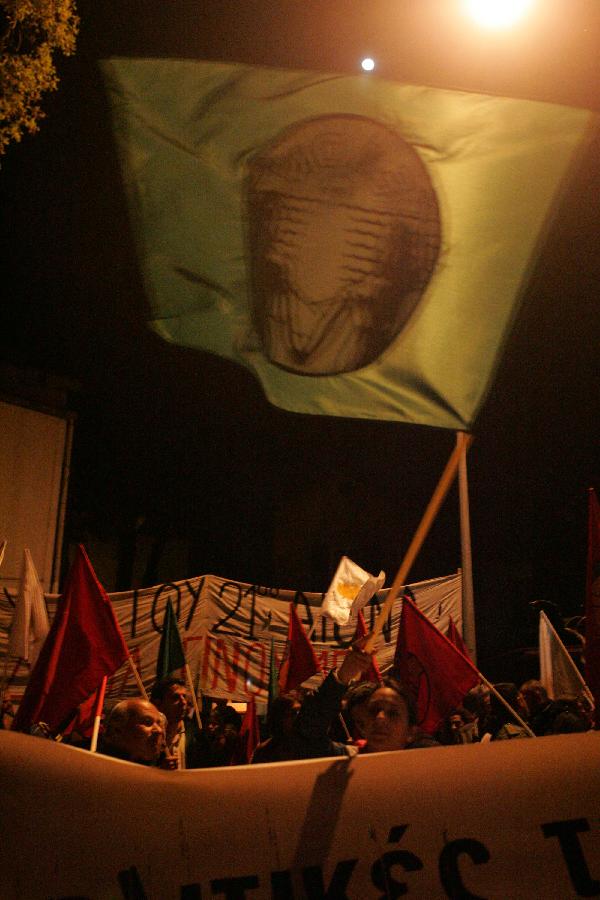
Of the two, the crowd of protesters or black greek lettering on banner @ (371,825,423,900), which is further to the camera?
the crowd of protesters

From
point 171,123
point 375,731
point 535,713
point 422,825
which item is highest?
point 171,123

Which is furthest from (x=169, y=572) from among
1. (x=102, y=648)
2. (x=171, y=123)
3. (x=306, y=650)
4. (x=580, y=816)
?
(x=580, y=816)

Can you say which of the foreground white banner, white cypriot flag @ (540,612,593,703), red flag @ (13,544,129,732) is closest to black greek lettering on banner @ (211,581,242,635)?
white cypriot flag @ (540,612,593,703)

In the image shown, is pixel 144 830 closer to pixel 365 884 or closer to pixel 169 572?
pixel 365 884

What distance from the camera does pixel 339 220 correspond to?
3871 millimetres

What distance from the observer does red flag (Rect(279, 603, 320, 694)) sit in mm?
7781

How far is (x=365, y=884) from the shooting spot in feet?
7.36

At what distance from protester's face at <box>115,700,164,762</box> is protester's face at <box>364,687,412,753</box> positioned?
33.2 inches

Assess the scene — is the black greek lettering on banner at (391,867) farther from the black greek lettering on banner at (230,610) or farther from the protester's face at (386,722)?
the black greek lettering on banner at (230,610)

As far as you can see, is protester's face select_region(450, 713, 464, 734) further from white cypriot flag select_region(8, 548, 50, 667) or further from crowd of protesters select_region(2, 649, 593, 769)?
white cypriot flag select_region(8, 548, 50, 667)

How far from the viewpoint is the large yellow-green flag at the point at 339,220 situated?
11.8ft

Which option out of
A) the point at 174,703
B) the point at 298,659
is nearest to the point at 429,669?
the point at 298,659

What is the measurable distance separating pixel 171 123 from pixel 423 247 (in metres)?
1.44

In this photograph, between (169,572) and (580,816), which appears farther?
(169,572)
